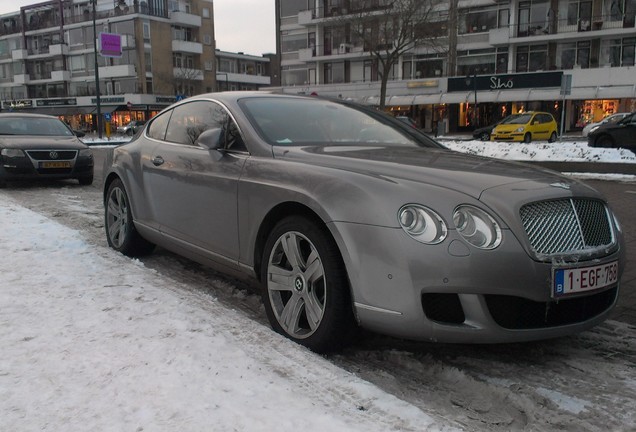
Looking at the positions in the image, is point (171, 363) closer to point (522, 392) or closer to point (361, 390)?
point (361, 390)

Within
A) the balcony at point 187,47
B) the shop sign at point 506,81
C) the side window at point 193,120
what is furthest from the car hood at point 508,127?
the balcony at point 187,47

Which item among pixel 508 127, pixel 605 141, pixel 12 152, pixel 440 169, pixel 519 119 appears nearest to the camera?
pixel 440 169

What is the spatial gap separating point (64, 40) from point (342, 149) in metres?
74.4

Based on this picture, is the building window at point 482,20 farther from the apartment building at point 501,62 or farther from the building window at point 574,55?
Answer: the building window at point 574,55

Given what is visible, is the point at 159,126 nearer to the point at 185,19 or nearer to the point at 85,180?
the point at 85,180

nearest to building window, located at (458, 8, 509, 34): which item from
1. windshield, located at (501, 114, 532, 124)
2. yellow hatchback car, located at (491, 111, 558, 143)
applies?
windshield, located at (501, 114, 532, 124)

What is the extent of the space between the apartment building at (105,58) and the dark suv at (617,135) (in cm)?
4731

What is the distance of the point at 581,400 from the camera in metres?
2.68

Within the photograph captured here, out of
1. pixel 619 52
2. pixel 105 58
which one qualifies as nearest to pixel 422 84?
pixel 619 52

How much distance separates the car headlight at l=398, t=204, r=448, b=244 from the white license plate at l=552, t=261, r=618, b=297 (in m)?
0.60

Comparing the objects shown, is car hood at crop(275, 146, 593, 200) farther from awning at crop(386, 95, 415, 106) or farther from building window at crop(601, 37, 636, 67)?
awning at crop(386, 95, 415, 106)

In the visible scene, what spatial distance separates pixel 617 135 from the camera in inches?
693

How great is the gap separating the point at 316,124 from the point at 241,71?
8140 cm

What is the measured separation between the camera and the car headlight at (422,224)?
8.76 ft
